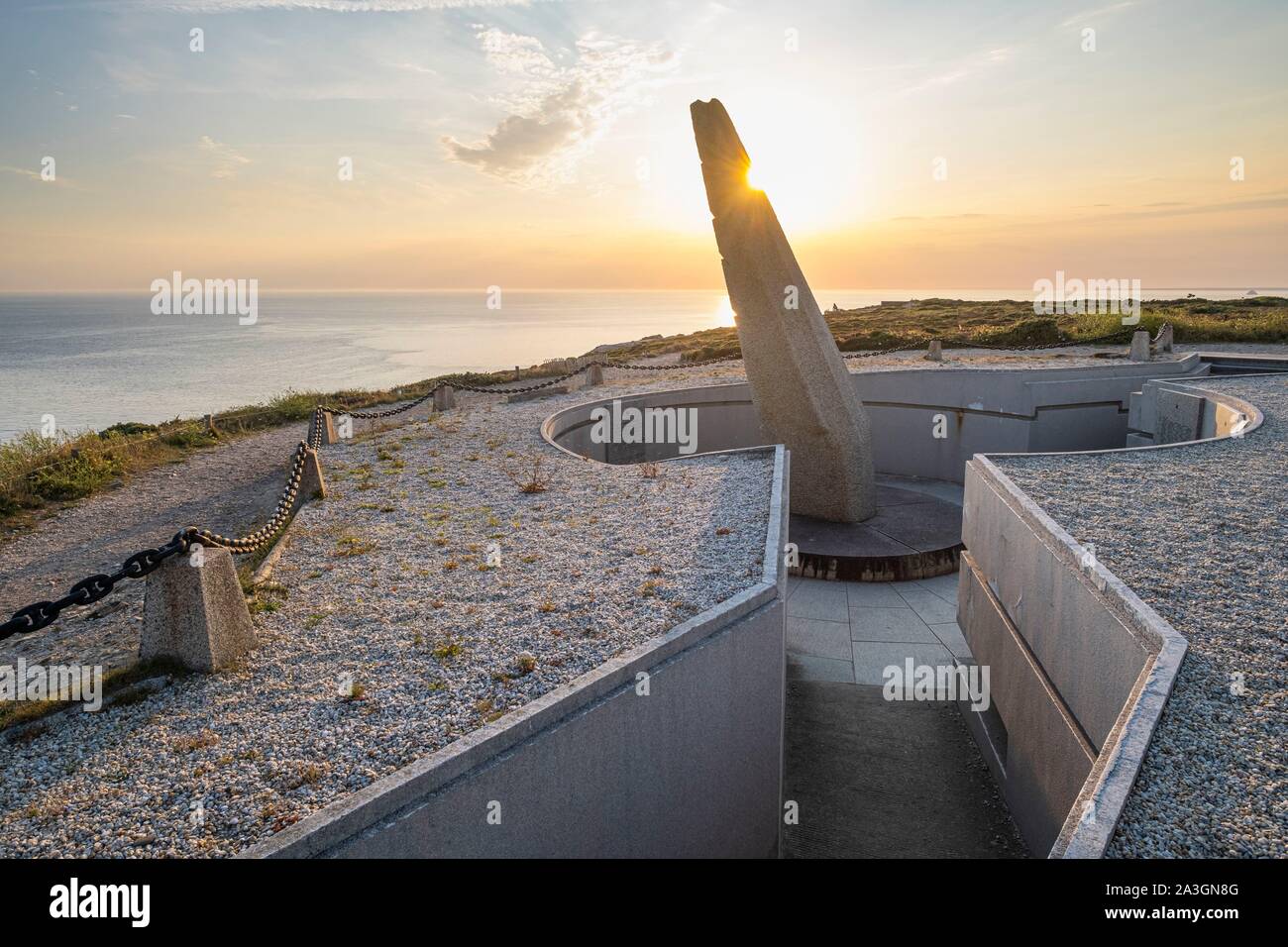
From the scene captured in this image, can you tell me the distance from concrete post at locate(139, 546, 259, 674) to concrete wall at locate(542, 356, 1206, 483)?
9.35m

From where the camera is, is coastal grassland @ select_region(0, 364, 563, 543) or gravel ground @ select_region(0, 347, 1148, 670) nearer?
gravel ground @ select_region(0, 347, 1148, 670)

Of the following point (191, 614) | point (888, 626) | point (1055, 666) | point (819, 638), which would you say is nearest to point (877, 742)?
point (819, 638)

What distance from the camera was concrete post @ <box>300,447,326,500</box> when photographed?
9227 millimetres

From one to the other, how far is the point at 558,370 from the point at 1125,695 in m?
21.5

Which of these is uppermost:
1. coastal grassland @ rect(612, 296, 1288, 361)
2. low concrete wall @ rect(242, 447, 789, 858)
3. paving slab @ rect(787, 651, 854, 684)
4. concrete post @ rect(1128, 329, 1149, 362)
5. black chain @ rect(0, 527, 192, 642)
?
coastal grassland @ rect(612, 296, 1288, 361)

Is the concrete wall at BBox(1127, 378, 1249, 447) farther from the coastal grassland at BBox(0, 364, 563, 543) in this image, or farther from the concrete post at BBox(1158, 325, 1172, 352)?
the coastal grassland at BBox(0, 364, 563, 543)

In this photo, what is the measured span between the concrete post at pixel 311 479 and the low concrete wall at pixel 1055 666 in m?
8.03

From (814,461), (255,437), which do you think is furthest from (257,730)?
(255,437)

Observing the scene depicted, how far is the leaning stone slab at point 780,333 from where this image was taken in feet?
35.9

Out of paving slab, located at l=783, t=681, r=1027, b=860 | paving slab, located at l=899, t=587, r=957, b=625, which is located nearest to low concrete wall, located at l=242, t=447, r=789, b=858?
paving slab, located at l=783, t=681, r=1027, b=860

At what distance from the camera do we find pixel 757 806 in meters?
5.60

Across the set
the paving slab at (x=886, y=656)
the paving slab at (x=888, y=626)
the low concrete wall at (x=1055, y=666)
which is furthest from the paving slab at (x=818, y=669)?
the low concrete wall at (x=1055, y=666)

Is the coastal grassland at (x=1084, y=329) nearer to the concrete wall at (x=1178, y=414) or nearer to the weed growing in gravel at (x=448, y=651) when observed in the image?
the concrete wall at (x=1178, y=414)

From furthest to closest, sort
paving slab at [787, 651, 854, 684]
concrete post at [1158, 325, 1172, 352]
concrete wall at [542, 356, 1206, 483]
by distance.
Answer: concrete post at [1158, 325, 1172, 352] → concrete wall at [542, 356, 1206, 483] → paving slab at [787, 651, 854, 684]
